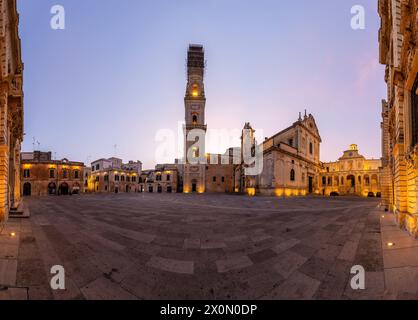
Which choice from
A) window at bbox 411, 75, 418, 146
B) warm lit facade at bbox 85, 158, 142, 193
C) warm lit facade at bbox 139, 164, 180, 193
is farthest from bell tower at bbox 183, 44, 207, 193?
window at bbox 411, 75, 418, 146

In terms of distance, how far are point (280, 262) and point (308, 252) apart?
43.6 inches

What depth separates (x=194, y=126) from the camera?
177 feet

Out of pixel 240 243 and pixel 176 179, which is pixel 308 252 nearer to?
pixel 240 243

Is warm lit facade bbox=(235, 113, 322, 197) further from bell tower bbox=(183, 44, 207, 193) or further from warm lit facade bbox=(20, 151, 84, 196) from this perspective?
warm lit facade bbox=(20, 151, 84, 196)

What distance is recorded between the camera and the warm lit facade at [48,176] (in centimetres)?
4709

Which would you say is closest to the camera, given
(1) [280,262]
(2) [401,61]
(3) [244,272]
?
(3) [244,272]

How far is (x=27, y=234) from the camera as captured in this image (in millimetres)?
7574

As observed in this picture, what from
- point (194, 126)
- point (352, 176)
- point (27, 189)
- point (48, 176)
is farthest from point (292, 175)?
point (27, 189)

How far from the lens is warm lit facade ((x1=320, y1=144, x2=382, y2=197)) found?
55531 millimetres

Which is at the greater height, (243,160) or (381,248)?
(243,160)

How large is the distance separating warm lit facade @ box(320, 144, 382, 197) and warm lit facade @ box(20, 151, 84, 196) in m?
60.7


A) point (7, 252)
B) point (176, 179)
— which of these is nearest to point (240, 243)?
point (7, 252)

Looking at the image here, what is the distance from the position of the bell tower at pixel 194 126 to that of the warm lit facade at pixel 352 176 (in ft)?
106
